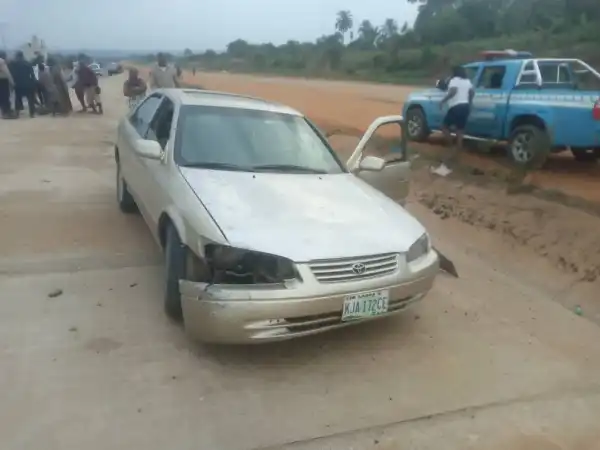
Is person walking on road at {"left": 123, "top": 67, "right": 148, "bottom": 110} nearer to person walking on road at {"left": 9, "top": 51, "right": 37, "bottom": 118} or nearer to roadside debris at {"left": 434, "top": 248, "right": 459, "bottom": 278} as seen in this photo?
person walking on road at {"left": 9, "top": 51, "right": 37, "bottom": 118}

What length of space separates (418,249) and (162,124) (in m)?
2.69

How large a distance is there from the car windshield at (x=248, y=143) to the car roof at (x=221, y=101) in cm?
8

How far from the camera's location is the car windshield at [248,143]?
521cm

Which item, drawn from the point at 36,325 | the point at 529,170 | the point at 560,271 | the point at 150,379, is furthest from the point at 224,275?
the point at 529,170

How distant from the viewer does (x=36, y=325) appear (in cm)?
460

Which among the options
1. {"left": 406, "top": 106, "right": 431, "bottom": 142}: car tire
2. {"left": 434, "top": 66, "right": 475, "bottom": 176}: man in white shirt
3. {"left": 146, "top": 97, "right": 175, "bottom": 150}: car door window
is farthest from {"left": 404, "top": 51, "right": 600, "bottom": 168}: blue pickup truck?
{"left": 146, "top": 97, "right": 175, "bottom": 150}: car door window

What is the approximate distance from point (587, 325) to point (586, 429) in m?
1.72

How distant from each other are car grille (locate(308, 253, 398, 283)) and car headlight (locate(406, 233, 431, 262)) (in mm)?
185

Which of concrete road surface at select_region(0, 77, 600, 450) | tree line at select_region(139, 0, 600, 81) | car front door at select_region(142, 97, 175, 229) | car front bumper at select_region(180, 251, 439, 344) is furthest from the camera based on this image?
tree line at select_region(139, 0, 600, 81)

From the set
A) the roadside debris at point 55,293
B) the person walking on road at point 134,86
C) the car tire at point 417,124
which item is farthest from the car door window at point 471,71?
the roadside debris at point 55,293

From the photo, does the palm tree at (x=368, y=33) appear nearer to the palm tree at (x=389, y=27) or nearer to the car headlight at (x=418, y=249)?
the palm tree at (x=389, y=27)

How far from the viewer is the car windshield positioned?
5.21 m

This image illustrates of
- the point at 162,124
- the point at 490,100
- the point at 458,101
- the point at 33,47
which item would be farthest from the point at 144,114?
the point at 33,47

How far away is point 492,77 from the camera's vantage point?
11070mm
